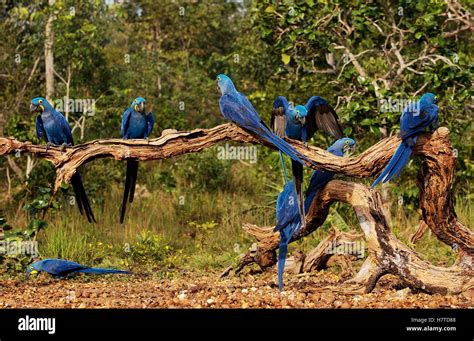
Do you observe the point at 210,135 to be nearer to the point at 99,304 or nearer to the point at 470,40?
the point at 99,304

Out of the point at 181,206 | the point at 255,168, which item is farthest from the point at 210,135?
the point at 255,168

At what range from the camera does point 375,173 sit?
5.81 metres

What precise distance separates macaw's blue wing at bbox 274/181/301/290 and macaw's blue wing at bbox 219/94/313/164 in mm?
533

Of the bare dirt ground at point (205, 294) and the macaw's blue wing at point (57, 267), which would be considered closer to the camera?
the bare dirt ground at point (205, 294)

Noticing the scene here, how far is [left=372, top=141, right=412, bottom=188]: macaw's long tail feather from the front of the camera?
548 centimetres

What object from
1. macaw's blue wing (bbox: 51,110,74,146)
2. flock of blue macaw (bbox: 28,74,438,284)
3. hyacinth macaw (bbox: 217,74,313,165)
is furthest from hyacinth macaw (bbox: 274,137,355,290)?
macaw's blue wing (bbox: 51,110,74,146)

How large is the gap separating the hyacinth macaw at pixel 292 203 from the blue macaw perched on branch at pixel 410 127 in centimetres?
65

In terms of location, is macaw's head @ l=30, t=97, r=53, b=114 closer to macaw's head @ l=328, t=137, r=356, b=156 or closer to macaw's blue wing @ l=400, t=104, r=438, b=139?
macaw's head @ l=328, t=137, r=356, b=156

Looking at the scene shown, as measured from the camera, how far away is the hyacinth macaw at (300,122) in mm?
5832
